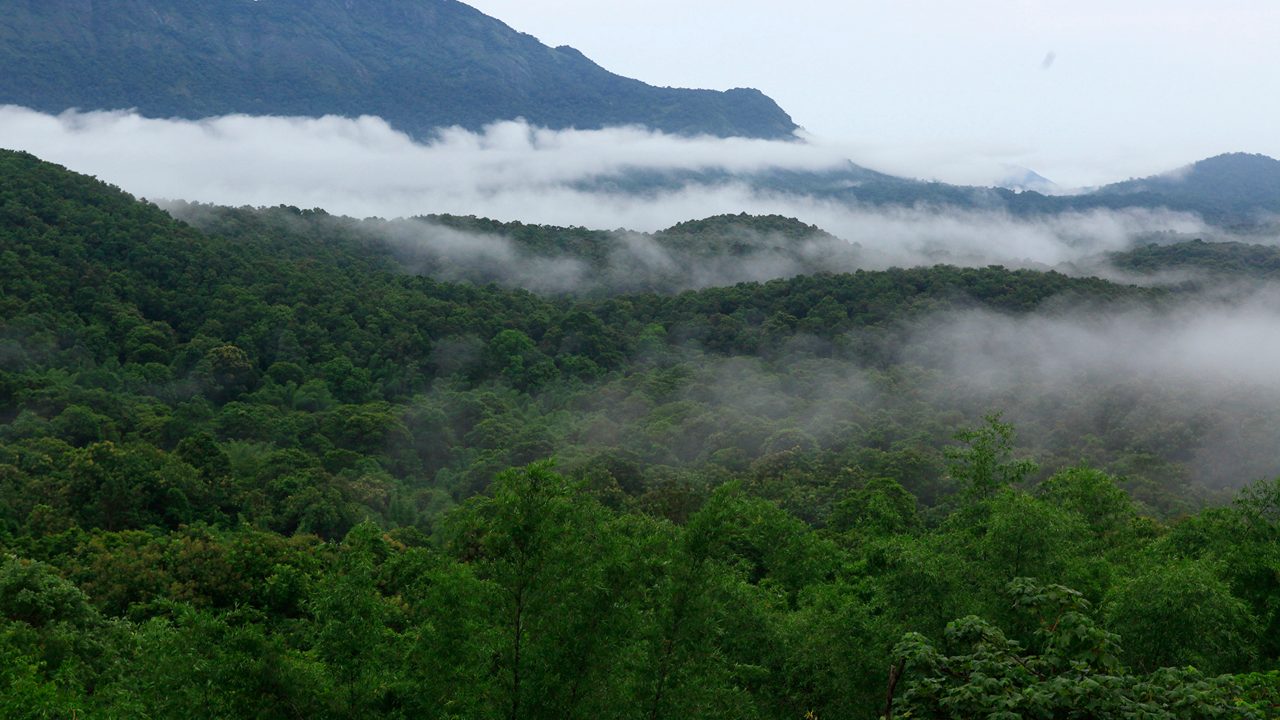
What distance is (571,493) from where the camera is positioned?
1262 cm

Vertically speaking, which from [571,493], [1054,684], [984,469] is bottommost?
[984,469]

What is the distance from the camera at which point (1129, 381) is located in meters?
67.8

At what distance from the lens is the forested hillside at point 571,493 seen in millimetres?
12180

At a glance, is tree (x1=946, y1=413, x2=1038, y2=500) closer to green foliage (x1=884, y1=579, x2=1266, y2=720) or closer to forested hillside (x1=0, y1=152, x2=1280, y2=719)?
forested hillside (x1=0, y1=152, x2=1280, y2=719)

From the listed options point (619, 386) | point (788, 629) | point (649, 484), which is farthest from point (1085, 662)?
point (619, 386)

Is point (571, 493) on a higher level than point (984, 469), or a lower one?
higher

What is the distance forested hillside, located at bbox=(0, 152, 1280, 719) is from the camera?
12.2m

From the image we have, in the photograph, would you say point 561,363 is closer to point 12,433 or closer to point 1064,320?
point 12,433

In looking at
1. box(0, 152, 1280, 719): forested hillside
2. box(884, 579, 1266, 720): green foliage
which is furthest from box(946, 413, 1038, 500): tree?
box(884, 579, 1266, 720): green foliage

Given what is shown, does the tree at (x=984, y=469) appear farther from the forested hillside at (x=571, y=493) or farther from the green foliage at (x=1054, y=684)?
the green foliage at (x=1054, y=684)

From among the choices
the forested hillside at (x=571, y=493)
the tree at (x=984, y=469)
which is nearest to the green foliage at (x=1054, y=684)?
the forested hillside at (x=571, y=493)

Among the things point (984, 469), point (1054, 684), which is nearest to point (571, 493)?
point (1054, 684)

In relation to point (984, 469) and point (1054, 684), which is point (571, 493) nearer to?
point (1054, 684)

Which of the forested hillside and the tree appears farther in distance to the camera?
the tree
